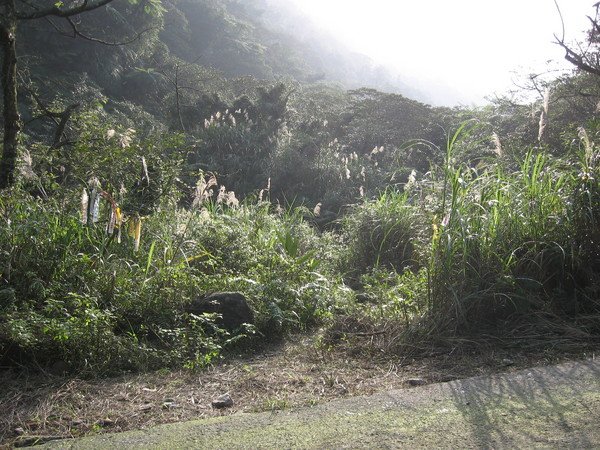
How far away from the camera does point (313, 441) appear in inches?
86.5

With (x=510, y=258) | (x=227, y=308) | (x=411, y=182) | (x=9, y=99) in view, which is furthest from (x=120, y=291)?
(x=411, y=182)

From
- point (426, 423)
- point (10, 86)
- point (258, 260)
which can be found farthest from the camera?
point (258, 260)

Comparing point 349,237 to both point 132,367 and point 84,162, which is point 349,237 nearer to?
point 84,162

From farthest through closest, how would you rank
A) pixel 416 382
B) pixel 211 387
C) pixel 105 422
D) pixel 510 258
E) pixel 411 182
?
1. pixel 411 182
2. pixel 510 258
3. pixel 211 387
4. pixel 416 382
5. pixel 105 422

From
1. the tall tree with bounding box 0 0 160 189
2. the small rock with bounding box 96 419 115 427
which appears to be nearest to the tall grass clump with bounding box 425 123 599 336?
the small rock with bounding box 96 419 115 427

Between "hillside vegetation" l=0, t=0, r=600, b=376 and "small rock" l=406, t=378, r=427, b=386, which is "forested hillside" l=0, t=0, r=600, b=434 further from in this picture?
"small rock" l=406, t=378, r=427, b=386

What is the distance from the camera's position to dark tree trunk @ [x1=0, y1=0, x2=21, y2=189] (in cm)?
413

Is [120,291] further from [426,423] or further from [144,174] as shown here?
[426,423]

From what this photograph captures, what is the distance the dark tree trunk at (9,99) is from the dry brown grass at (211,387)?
1805mm

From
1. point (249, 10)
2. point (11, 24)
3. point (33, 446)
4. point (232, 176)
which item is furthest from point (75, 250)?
point (249, 10)

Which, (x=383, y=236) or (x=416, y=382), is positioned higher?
(x=416, y=382)

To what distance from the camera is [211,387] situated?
116 inches

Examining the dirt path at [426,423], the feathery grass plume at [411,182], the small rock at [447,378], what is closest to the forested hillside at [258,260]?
the feathery grass plume at [411,182]

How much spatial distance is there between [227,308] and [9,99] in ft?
7.47
